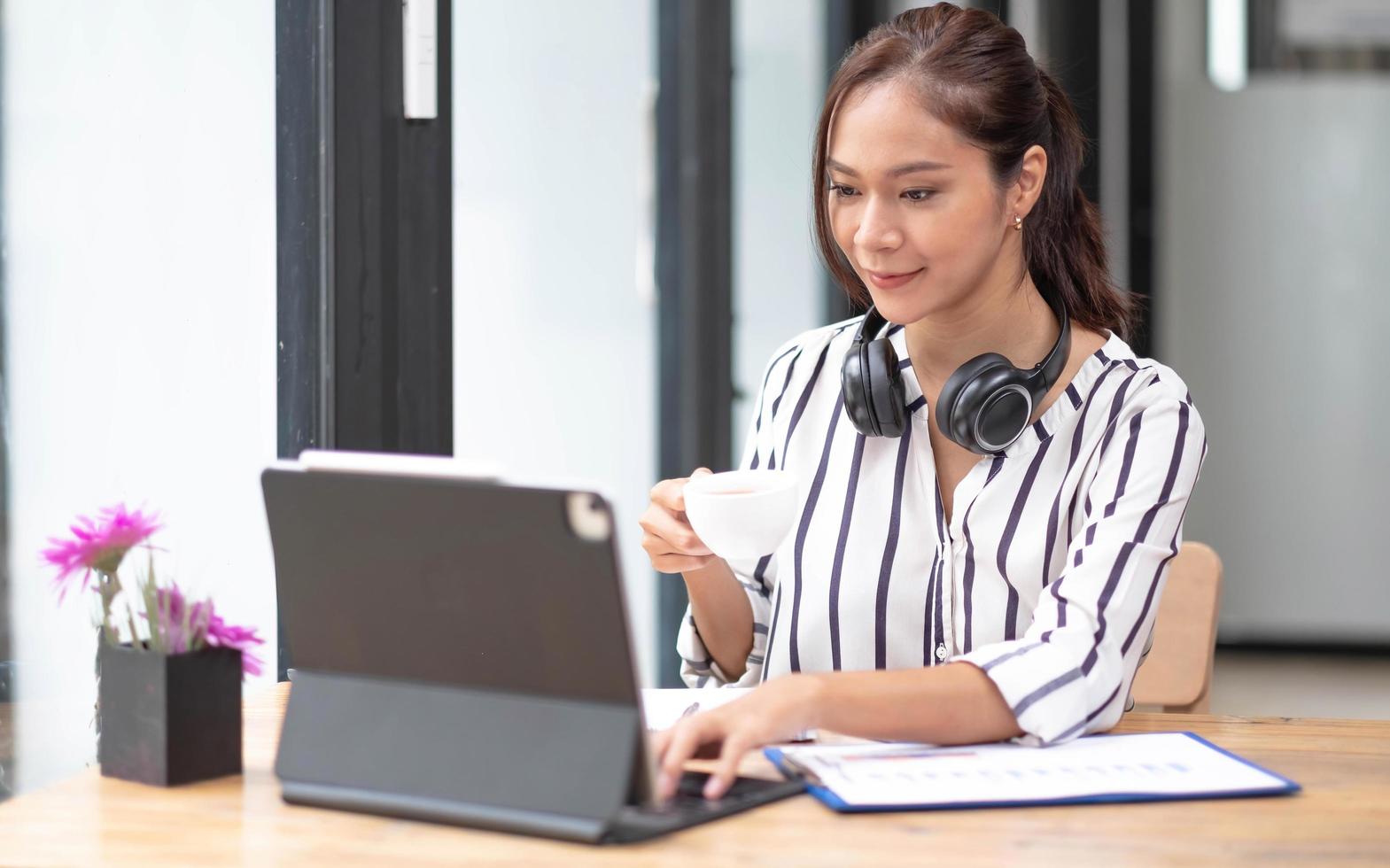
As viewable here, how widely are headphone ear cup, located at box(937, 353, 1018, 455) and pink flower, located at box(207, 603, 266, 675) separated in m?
0.65

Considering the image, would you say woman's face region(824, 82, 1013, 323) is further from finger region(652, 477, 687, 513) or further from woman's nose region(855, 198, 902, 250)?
finger region(652, 477, 687, 513)

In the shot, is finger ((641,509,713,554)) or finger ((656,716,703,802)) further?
finger ((641,509,713,554))

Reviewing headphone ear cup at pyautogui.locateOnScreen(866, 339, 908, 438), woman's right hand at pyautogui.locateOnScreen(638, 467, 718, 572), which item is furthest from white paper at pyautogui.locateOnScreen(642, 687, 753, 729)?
headphone ear cup at pyautogui.locateOnScreen(866, 339, 908, 438)

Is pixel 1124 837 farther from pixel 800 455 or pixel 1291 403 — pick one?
pixel 1291 403

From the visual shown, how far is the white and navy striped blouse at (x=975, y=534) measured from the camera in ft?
4.19

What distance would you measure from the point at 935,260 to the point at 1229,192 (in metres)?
3.31

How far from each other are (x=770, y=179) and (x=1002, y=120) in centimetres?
184

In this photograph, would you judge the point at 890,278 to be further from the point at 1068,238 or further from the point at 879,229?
the point at 1068,238

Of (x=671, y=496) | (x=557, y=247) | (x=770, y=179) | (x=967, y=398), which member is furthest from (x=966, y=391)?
(x=770, y=179)

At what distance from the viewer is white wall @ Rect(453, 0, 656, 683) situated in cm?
214

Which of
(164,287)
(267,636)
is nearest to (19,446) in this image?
(164,287)

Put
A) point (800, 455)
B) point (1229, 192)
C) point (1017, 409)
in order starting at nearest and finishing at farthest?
point (1017, 409), point (800, 455), point (1229, 192)

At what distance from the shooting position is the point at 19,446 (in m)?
1.26

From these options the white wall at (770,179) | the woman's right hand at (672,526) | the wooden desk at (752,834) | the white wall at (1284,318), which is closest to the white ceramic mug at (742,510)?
the woman's right hand at (672,526)
